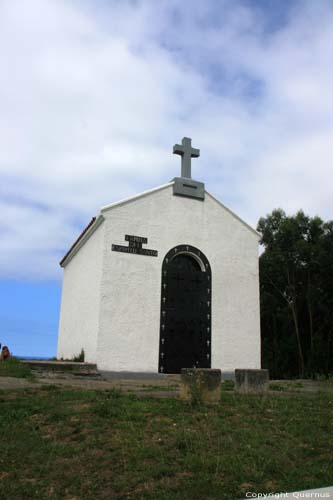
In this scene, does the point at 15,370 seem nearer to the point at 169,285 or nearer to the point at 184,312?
the point at 169,285

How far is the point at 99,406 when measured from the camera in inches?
243

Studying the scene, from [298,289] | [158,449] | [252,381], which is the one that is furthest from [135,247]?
[298,289]

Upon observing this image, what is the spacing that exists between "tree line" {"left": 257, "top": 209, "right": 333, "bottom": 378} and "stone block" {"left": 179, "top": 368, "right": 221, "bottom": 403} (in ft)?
54.3

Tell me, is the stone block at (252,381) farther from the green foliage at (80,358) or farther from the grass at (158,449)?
the green foliage at (80,358)

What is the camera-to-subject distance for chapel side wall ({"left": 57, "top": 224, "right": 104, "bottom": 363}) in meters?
13.0

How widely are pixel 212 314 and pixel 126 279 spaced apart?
2863 mm

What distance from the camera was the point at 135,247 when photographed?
43.1 ft

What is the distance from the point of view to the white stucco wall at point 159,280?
12.6 m

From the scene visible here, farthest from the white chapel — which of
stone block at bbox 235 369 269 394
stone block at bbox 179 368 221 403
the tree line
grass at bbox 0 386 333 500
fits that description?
the tree line

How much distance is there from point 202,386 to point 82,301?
818 centimetres

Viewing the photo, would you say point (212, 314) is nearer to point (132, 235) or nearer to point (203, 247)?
point (203, 247)

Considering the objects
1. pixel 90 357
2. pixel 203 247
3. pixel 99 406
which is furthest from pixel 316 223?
pixel 99 406

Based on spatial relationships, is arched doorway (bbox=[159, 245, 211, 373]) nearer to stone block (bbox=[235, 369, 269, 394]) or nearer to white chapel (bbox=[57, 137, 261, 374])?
white chapel (bbox=[57, 137, 261, 374])

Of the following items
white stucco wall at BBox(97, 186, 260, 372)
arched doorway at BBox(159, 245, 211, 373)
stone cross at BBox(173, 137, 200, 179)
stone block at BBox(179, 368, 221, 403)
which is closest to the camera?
stone block at BBox(179, 368, 221, 403)
